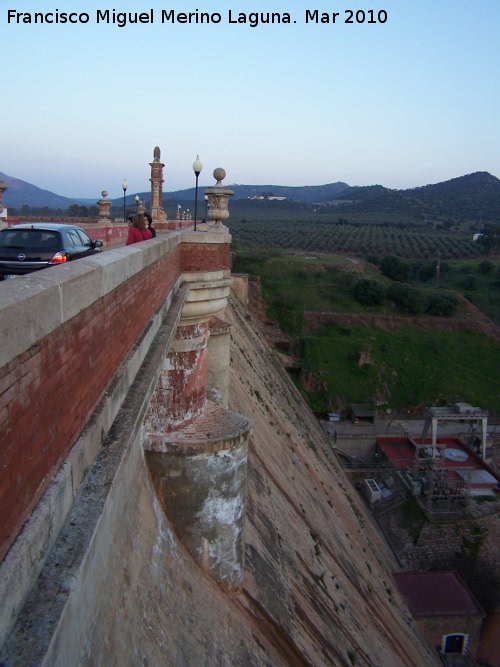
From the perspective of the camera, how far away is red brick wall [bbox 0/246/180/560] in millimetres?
1581

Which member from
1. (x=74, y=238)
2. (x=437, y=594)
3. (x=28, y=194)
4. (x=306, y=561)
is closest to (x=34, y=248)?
(x=74, y=238)

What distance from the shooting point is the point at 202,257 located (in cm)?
715

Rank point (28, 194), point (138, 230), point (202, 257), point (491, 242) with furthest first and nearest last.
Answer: point (28, 194) → point (491, 242) → point (202, 257) → point (138, 230)

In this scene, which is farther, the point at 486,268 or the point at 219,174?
the point at 486,268

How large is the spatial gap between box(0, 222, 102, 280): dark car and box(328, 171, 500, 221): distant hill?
112542 mm

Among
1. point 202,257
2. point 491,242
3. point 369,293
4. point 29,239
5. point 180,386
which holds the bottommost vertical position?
point 369,293

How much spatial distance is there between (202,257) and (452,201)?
138 meters

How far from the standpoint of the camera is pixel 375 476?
22047 millimetres

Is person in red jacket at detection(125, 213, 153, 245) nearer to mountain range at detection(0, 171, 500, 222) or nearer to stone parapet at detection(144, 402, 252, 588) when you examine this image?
stone parapet at detection(144, 402, 252, 588)

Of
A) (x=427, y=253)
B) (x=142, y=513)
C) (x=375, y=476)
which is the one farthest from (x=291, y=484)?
(x=427, y=253)

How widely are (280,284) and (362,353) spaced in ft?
31.2

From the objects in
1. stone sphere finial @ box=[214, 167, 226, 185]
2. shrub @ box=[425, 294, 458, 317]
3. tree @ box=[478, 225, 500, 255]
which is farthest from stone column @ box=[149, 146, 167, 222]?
tree @ box=[478, 225, 500, 255]

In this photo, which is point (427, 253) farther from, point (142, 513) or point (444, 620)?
point (142, 513)

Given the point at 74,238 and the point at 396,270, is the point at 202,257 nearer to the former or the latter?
the point at 74,238
